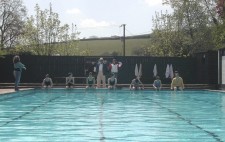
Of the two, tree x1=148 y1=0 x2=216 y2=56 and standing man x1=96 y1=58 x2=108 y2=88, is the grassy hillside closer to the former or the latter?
tree x1=148 y1=0 x2=216 y2=56

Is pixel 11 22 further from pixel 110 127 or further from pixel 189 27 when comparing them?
pixel 110 127

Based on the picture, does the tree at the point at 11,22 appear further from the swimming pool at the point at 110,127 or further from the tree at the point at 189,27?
the swimming pool at the point at 110,127

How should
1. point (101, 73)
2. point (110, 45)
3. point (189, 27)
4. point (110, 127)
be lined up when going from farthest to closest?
point (110, 45) → point (189, 27) → point (101, 73) → point (110, 127)

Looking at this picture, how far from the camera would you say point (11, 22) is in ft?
165

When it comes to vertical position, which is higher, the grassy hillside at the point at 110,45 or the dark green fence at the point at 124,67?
the grassy hillside at the point at 110,45

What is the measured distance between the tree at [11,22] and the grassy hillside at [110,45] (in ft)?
104

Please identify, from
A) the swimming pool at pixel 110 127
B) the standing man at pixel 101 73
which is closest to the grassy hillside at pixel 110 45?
the standing man at pixel 101 73

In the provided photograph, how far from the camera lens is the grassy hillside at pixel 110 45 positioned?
273ft

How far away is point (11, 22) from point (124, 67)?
23820 mm

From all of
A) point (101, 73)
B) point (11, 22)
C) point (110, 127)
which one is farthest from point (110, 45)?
point (110, 127)

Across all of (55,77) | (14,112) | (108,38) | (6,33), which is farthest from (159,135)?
(108,38)

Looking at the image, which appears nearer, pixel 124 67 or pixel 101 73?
pixel 101 73

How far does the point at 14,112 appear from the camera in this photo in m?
11.1

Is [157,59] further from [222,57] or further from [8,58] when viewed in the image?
[8,58]
